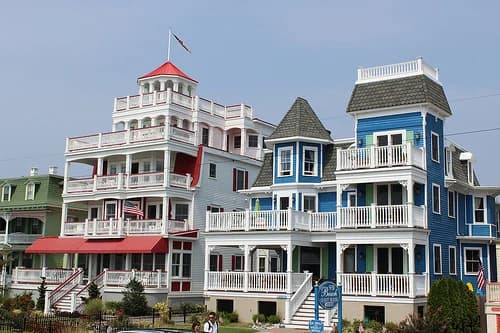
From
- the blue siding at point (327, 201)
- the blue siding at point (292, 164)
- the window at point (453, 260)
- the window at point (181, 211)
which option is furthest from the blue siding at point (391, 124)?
the window at point (181, 211)

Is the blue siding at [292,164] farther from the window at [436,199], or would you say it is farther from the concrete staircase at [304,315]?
the window at [436,199]

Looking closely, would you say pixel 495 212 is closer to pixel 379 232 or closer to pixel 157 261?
pixel 379 232

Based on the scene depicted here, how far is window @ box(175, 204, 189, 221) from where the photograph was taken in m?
45.7

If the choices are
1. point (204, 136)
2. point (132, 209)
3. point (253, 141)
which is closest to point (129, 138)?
point (132, 209)

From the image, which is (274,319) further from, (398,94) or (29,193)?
(29,193)

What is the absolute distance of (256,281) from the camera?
116 ft

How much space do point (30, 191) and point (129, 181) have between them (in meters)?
15.2

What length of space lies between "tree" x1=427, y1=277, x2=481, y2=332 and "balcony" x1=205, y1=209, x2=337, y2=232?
8.26 m

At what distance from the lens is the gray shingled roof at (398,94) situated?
33.5 metres

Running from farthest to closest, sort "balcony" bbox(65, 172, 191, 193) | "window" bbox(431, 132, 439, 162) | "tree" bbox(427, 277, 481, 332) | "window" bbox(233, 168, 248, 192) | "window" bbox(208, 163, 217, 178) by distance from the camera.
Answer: "window" bbox(233, 168, 248, 192)
"window" bbox(208, 163, 217, 178)
"balcony" bbox(65, 172, 191, 193)
"window" bbox(431, 132, 439, 162)
"tree" bbox(427, 277, 481, 332)

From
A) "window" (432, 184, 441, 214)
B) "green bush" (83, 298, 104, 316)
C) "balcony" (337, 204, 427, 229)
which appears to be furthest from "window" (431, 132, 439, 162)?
"green bush" (83, 298, 104, 316)

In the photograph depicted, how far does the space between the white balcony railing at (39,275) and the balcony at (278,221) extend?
46.8 feet

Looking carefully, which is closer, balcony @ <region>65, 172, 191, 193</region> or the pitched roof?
the pitched roof

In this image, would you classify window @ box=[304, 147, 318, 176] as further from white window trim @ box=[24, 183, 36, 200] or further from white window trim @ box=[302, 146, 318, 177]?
white window trim @ box=[24, 183, 36, 200]
